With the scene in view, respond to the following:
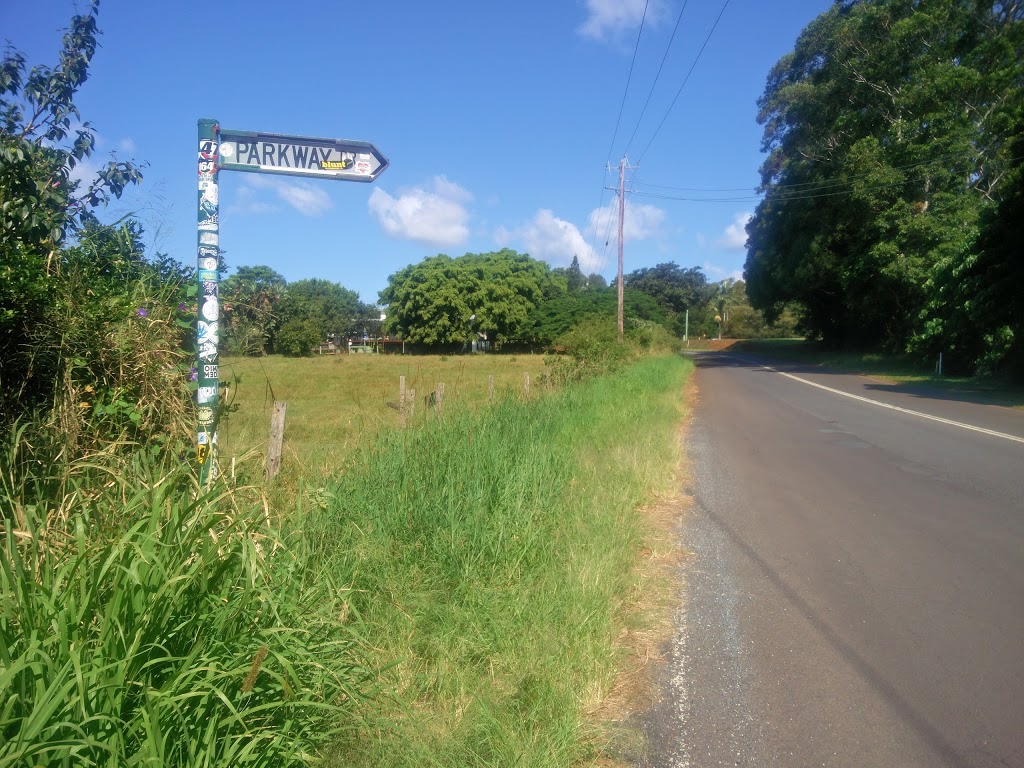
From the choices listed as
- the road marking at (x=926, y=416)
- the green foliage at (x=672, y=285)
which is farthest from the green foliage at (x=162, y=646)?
the green foliage at (x=672, y=285)

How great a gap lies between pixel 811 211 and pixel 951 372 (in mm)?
12984

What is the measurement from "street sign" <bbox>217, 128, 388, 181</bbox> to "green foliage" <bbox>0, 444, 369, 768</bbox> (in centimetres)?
190

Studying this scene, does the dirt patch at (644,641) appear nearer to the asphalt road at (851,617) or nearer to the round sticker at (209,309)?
the asphalt road at (851,617)

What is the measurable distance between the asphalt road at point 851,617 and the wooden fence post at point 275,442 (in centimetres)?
296

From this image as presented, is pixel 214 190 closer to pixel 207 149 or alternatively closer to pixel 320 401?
pixel 207 149

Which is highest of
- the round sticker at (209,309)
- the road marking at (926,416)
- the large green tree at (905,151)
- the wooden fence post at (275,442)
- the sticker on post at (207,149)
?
the large green tree at (905,151)

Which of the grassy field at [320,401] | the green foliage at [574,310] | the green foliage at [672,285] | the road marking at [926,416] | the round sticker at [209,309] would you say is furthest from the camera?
the green foliage at [672,285]

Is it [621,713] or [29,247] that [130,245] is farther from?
[621,713]

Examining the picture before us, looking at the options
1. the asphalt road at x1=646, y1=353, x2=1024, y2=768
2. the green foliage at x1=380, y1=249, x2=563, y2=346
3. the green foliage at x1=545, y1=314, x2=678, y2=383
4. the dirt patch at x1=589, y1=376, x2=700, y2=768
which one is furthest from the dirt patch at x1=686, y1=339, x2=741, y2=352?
the dirt patch at x1=589, y1=376, x2=700, y2=768

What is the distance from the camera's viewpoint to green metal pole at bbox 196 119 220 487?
4027 millimetres

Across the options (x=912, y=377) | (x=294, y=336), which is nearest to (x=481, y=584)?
(x=294, y=336)

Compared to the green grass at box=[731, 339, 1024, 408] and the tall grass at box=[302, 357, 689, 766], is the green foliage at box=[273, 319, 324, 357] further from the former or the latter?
the green grass at box=[731, 339, 1024, 408]

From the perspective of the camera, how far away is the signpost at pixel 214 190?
404 cm

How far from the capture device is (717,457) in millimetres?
11086
